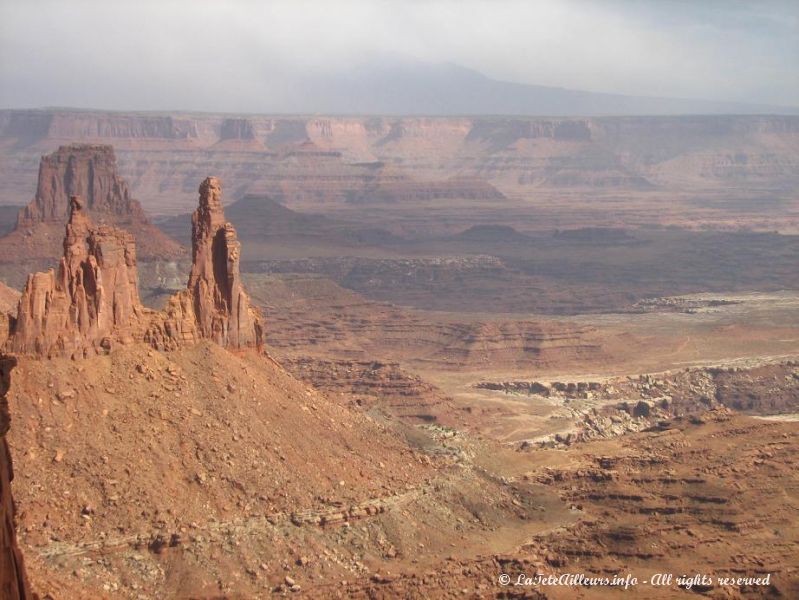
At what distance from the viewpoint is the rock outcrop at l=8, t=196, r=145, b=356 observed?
4953 cm

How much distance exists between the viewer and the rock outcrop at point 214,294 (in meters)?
54.9

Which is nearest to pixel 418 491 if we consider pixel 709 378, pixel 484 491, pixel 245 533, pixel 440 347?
pixel 484 491

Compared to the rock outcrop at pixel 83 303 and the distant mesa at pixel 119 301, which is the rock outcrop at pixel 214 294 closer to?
the distant mesa at pixel 119 301

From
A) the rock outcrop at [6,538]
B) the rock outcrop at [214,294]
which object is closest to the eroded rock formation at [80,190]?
the rock outcrop at [214,294]

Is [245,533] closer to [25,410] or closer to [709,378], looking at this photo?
[25,410]

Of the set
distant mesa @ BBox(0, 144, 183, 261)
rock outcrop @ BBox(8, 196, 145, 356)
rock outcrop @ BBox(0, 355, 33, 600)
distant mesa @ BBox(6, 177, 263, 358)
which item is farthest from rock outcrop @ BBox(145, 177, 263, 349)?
distant mesa @ BBox(0, 144, 183, 261)

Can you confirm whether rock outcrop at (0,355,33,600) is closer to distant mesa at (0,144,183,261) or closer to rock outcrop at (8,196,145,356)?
rock outcrop at (8,196,145,356)

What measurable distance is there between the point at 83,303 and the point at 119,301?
4.57 feet

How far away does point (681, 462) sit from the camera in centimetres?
6372

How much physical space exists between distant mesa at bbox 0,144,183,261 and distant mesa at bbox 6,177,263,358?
249 feet

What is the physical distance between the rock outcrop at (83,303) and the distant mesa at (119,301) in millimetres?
31

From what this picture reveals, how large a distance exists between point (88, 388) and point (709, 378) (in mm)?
68703

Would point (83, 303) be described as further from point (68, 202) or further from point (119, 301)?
point (68, 202)

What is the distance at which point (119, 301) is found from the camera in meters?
51.9
